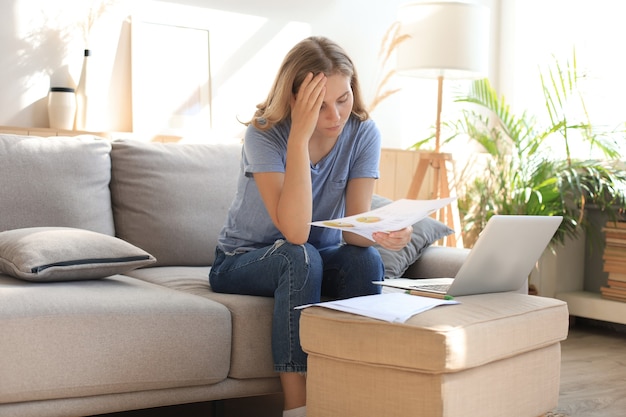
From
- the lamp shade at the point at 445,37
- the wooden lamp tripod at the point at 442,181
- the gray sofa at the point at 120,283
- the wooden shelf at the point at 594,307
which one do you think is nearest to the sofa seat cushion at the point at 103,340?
the gray sofa at the point at 120,283

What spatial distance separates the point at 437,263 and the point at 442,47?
4.31 feet

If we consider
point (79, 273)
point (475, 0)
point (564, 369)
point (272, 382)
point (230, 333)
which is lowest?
point (564, 369)

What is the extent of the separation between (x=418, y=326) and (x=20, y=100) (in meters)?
2.14

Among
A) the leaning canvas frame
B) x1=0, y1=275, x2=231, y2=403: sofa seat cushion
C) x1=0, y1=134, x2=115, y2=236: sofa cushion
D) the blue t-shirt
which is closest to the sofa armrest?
the blue t-shirt

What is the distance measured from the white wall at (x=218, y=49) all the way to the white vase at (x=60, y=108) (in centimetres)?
8

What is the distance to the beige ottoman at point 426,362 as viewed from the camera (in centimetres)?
184

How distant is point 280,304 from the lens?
215 cm

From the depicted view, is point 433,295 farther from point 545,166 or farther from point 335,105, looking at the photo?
point 545,166

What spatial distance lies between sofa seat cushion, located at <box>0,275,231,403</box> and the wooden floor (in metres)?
0.27

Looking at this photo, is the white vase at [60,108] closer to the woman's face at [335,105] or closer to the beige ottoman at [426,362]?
the woman's face at [335,105]

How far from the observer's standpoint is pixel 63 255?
86.7 inches

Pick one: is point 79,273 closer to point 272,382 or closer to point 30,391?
point 30,391

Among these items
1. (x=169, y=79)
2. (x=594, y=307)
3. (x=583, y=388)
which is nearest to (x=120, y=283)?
(x=169, y=79)

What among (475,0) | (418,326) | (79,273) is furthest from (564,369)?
(475,0)
